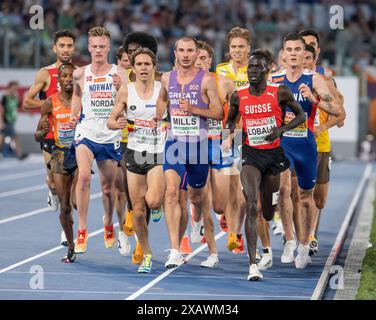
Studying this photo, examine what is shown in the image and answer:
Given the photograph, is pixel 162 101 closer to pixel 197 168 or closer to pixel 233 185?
pixel 197 168

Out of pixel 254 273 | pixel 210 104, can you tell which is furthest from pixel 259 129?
pixel 254 273

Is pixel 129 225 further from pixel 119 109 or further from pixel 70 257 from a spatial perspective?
pixel 119 109

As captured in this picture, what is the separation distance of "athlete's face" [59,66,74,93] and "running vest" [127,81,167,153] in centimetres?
115

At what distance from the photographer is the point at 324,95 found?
42.5 ft

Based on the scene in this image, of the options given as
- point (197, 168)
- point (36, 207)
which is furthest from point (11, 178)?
point (197, 168)

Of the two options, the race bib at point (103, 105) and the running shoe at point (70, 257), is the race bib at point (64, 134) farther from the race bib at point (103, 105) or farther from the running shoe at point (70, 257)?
the running shoe at point (70, 257)

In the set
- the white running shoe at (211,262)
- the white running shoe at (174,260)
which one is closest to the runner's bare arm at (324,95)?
the white running shoe at (211,262)

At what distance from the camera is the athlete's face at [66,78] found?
44.0 ft

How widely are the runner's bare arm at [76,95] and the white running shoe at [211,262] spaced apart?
82.0 inches

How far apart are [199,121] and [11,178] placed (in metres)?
Result: 14.9

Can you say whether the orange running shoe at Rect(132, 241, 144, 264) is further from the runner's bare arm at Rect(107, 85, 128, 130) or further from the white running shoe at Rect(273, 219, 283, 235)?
the white running shoe at Rect(273, 219, 283, 235)

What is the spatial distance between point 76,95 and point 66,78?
0.82ft

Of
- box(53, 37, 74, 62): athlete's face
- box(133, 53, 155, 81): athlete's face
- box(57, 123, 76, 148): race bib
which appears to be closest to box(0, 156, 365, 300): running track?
box(57, 123, 76, 148): race bib

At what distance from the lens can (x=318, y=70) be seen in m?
14.3
